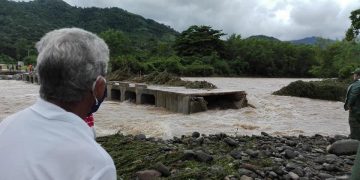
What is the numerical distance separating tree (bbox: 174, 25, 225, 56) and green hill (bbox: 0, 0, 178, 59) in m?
48.3

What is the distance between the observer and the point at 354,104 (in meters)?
7.97

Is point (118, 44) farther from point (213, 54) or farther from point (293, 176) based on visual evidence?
point (293, 176)

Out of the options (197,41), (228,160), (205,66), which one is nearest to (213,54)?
(197,41)

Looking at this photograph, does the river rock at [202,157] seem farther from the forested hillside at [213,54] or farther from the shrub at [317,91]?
the forested hillside at [213,54]

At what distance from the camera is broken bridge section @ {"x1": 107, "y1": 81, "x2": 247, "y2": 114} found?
1585 centimetres

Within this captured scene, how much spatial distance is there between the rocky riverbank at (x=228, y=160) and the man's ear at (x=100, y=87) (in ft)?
13.0

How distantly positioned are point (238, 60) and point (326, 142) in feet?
159

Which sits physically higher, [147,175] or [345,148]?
[147,175]

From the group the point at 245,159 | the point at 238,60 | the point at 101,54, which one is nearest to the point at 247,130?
the point at 245,159

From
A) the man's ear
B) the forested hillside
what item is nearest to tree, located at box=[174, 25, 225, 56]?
the forested hillside

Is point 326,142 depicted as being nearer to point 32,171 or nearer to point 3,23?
point 32,171

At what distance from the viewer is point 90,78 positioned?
5.40 ft

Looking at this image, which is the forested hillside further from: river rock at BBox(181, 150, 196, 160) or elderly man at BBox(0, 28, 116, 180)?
elderly man at BBox(0, 28, 116, 180)

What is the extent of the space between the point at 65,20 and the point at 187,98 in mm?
121720
